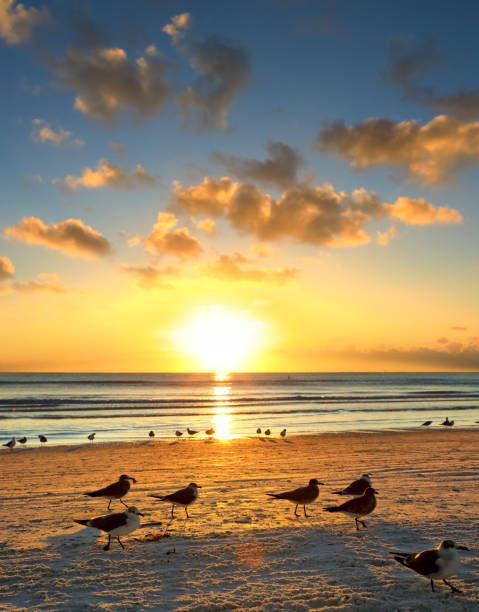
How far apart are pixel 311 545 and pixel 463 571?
96.8 inches

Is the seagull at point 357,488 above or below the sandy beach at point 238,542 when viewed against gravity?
above

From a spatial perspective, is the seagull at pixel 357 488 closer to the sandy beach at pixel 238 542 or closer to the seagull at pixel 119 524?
the sandy beach at pixel 238 542

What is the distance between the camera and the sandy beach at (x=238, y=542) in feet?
19.5

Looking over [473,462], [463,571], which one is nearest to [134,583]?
[463,571]

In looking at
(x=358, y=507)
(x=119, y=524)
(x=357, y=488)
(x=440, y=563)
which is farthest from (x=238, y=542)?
(x=357, y=488)

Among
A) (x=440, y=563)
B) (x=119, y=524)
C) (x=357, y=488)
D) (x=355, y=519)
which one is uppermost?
(x=440, y=563)

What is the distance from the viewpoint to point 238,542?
312 inches

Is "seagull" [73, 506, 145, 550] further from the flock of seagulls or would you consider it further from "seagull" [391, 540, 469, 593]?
"seagull" [391, 540, 469, 593]

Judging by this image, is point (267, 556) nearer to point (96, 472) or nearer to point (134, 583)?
point (134, 583)

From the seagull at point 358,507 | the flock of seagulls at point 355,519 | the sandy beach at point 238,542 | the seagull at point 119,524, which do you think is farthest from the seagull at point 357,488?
the seagull at point 119,524

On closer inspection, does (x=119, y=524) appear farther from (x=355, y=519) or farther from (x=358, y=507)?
(x=355, y=519)

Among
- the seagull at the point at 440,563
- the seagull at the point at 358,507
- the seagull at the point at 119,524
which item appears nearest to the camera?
the seagull at the point at 440,563

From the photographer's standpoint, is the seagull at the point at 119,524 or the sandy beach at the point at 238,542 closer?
the sandy beach at the point at 238,542

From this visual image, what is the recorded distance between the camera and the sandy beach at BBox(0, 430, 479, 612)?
19.5 ft
